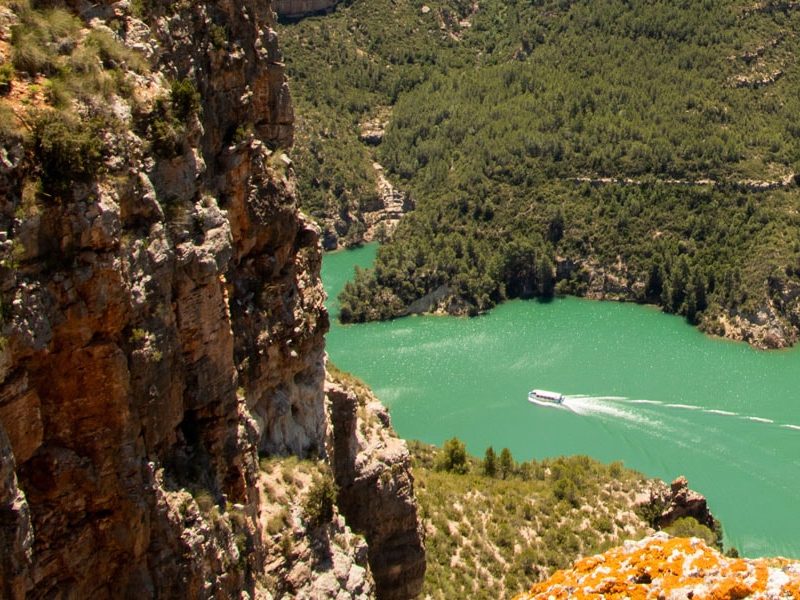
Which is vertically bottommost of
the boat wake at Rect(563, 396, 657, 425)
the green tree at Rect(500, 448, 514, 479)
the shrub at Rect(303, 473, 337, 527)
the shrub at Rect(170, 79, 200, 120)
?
the boat wake at Rect(563, 396, 657, 425)

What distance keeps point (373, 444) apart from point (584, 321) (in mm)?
56769

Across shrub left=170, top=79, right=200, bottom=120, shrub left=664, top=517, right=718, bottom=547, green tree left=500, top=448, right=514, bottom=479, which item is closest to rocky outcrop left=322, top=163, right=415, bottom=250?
green tree left=500, top=448, right=514, bottom=479

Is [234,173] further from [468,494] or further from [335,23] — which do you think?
[335,23]

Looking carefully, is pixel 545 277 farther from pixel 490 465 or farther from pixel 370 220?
pixel 490 465

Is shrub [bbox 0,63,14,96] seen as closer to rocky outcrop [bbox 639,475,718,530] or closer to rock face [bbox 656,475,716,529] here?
rocky outcrop [bbox 639,475,718,530]

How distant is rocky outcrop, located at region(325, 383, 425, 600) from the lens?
73.4 ft

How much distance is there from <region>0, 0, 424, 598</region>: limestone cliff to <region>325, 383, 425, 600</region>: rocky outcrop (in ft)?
13.7

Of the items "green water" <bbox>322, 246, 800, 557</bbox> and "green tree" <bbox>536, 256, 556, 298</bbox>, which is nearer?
"green water" <bbox>322, 246, 800, 557</bbox>

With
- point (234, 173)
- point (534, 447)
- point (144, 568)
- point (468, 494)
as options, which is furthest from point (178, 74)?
point (534, 447)

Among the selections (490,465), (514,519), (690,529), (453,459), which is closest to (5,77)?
(514,519)

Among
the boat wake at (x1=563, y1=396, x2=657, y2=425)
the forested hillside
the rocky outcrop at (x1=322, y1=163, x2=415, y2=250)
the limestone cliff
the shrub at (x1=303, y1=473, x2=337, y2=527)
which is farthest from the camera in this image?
the rocky outcrop at (x1=322, y1=163, x2=415, y2=250)

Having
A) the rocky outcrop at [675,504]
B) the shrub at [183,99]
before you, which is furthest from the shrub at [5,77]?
Answer: the rocky outcrop at [675,504]

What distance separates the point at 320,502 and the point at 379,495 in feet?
14.9

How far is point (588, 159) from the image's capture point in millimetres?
93625
